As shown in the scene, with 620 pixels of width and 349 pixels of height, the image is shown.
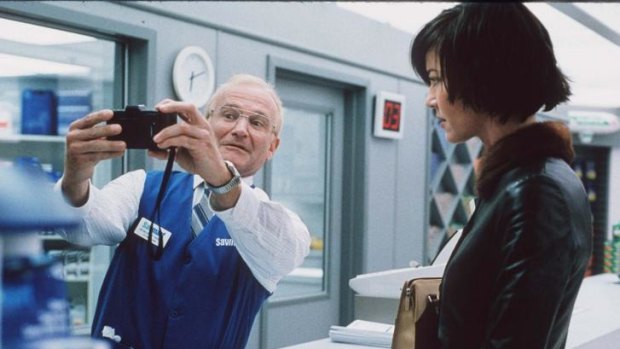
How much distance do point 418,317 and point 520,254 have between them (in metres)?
0.32

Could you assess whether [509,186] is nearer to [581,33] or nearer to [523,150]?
[523,150]

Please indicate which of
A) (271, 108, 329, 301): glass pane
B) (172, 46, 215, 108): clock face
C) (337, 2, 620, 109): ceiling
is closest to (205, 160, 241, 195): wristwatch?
(337, 2, 620, 109): ceiling

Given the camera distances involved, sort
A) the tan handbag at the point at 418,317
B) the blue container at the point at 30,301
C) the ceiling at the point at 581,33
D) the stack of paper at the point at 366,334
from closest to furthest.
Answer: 1. the blue container at the point at 30,301
2. the tan handbag at the point at 418,317
3. the ceiling at the point at 581,33
4. the stack of paper at the point at 366,334

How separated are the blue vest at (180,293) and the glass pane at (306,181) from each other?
2.81 metres

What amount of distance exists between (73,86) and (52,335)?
285 cm

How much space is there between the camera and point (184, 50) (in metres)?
3.38

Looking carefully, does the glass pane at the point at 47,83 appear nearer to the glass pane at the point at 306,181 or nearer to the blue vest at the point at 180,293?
the glass pane at the point at 306,181

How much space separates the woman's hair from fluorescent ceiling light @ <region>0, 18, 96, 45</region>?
224 cm

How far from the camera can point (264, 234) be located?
1.42 m

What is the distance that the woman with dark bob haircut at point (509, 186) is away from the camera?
1.02 metres

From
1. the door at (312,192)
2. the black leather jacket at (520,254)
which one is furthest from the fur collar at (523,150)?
the door at (312,192)

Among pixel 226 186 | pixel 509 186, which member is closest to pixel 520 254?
pixel 509 186

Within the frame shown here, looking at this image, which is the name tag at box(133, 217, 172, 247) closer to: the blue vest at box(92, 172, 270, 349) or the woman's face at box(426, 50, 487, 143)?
the blue vest at box(92, 172, 270, 349)

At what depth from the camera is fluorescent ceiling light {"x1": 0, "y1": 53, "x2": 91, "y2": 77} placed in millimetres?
2977
